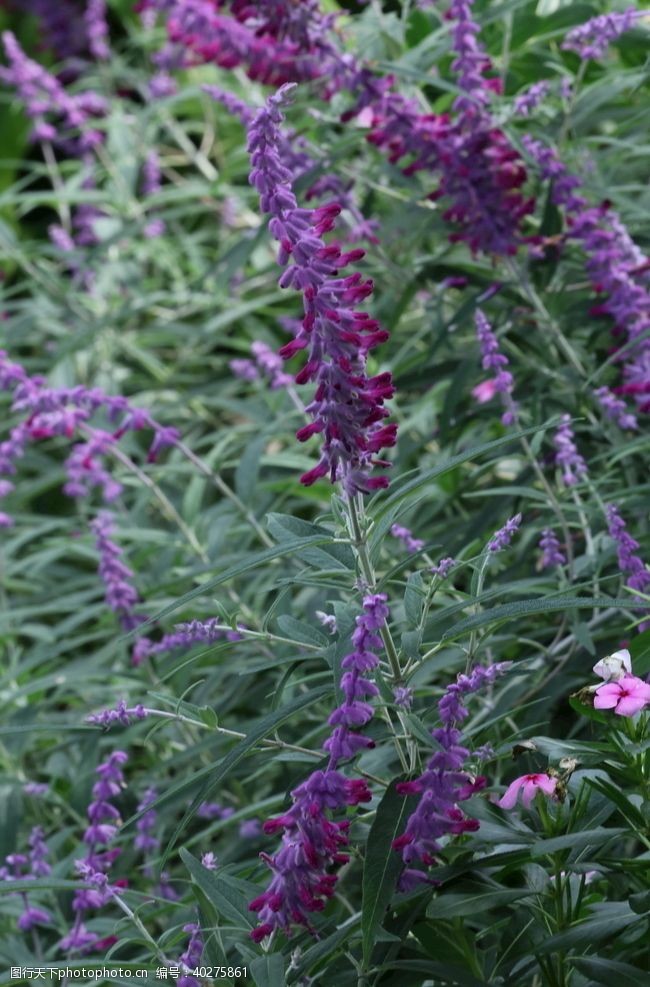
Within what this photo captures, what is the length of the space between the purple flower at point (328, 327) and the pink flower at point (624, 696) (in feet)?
1.18

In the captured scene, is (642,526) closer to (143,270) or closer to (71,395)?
(71,395)

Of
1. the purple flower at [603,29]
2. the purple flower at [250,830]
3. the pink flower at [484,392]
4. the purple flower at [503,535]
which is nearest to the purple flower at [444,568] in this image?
the purple flower at [503,535]

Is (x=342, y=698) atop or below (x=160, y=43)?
atop

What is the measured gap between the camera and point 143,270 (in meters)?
4.88

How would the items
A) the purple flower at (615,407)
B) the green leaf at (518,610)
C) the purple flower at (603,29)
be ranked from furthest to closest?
the purple flower at (603,29), the purple flower at (615,407), the green leaf at (518,610)

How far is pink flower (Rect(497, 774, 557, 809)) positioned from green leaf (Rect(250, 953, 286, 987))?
326 mm

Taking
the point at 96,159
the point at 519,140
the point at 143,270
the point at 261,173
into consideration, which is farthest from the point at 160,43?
the point at 261,173

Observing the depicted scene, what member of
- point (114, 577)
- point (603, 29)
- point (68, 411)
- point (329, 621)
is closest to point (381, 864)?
point (329, 621)

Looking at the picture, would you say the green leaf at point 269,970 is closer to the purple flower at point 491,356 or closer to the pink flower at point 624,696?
the pink flower at point 624,696

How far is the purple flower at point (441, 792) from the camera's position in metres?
1.52

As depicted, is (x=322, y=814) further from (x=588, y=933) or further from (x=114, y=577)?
(x=114, y=577)

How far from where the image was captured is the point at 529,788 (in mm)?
1543

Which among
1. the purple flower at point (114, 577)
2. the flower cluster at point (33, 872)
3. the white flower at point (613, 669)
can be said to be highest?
the white flower at point (613, 669)

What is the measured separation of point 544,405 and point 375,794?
1200 mm
